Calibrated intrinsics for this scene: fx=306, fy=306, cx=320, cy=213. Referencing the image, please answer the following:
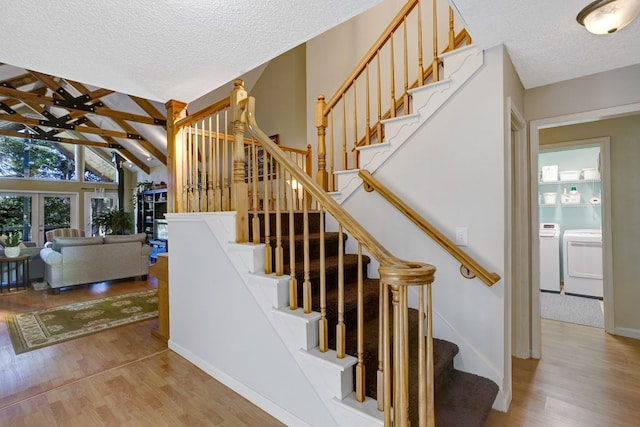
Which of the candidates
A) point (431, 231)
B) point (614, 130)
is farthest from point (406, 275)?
point (614, 130)

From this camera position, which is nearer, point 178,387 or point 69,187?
point 178,387

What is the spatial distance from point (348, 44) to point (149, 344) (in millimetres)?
4050

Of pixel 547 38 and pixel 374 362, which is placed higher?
pixel 547 38

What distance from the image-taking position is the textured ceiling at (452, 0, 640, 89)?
159 cm

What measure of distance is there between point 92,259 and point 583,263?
7726 millimetres

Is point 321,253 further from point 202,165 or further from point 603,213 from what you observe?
point 603,213

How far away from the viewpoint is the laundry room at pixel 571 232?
14.3ft

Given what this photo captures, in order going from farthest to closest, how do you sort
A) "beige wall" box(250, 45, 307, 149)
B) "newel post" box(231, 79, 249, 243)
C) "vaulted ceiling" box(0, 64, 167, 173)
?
"vaulted ceiling" box(0, 64, 167, 173), "beige wall" box(250, 45, 307, 149), "newel post" box(231, 79, 249, 243)

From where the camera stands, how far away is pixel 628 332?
309 cm

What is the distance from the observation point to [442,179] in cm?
216

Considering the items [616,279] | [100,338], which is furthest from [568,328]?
[100,338]

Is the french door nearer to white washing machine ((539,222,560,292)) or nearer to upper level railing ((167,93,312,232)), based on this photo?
upper level railing ((167,93,312,232))

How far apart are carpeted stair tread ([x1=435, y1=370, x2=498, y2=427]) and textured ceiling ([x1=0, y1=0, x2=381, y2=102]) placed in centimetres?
225

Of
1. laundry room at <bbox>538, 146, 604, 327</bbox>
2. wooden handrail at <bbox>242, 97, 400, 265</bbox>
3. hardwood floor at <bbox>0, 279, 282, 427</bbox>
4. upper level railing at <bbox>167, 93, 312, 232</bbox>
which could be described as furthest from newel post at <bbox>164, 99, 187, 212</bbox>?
laundry room at <bbox>538, 146, 604, 327</bbox>
